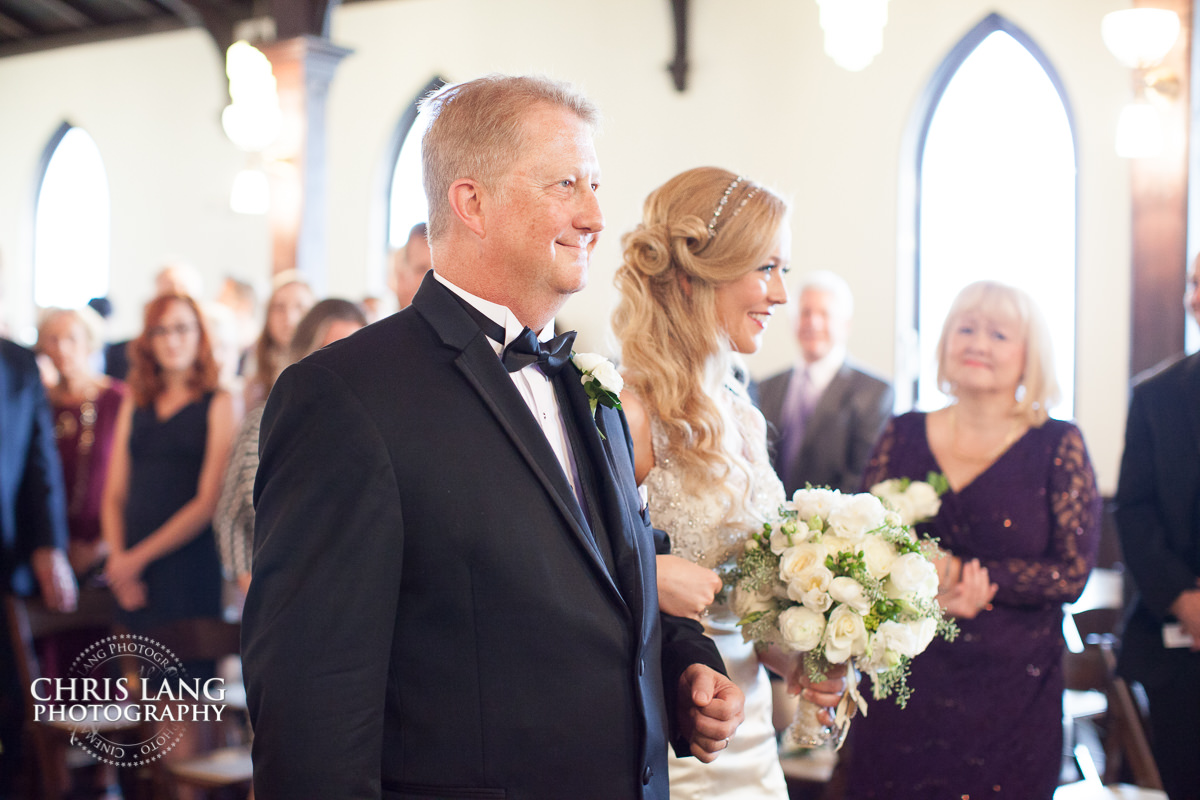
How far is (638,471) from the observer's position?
7.95 ft

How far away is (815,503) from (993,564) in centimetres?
103

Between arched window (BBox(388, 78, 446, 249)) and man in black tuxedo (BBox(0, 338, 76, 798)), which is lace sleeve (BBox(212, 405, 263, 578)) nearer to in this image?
man in black tuxedo (BBox(0, 338, 76, 798))

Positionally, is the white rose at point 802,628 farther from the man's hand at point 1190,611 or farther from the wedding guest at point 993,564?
the man's hand at point 1190,611

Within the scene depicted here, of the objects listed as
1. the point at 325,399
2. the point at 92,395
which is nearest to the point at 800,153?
the point at 92,395

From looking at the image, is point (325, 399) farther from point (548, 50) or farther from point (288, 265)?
point (548, 50)

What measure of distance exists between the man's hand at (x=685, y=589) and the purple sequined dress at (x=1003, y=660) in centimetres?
124

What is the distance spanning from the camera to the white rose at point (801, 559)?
2.19 m

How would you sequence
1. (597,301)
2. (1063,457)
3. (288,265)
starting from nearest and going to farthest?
(1063,457) → (288,265) → (597,301)

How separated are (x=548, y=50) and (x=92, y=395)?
560cm

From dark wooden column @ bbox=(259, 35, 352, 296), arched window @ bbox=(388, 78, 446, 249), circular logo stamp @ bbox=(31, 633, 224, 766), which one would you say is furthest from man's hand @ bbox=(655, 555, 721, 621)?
arched window @ bbox=(388, 78, 446, 249)

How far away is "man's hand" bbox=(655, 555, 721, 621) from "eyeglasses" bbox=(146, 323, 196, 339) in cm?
288

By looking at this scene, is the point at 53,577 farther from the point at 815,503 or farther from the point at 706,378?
the point at 815,503

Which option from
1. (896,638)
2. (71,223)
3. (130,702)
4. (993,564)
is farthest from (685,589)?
(71,223)

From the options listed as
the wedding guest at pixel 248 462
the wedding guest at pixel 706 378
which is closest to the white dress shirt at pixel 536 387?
the wedding guest at pixel 706 378
